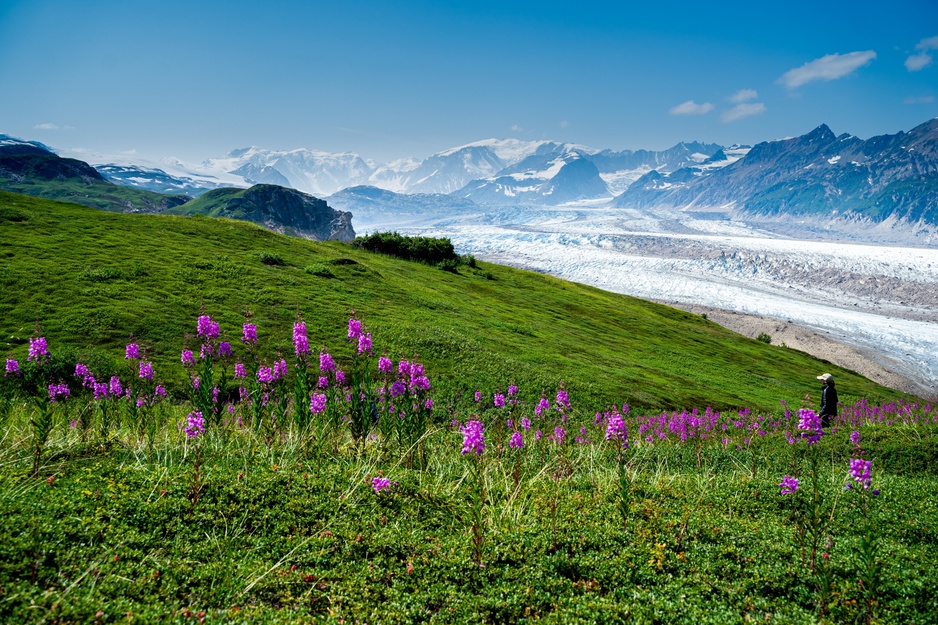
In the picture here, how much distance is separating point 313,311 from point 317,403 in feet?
67.8

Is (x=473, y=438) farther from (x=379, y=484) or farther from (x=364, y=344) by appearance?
(x=364, y=344)

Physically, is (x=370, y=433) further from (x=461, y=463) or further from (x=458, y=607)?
(x=458, y=607)

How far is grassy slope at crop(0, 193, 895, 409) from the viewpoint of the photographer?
2241 cm

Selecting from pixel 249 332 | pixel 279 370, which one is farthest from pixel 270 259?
pixel 249 332

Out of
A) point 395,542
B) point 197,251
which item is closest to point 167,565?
point 395,542

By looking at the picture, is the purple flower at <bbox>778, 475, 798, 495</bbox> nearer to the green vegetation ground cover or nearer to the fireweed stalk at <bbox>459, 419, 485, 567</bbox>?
the green vegetation ground cover

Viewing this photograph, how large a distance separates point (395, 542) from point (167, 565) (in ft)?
7.98

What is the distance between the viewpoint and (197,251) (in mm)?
36219

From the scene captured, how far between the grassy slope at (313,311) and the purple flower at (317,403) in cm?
756

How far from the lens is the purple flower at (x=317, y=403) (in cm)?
936

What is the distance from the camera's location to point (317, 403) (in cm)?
955

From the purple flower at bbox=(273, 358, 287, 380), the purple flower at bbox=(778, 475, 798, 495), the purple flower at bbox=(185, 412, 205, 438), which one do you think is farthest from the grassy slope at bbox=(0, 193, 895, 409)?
the purple flower at bbox=(778, 475, 798, 495)

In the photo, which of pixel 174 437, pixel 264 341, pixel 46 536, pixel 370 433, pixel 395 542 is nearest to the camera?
pixel 46 536

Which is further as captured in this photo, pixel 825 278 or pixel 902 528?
pixel 825 278
